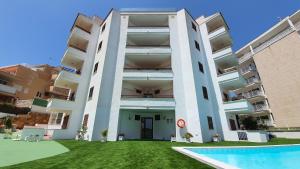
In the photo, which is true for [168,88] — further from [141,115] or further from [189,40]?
[189,40]

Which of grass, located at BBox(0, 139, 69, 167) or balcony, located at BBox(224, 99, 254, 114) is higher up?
balcony, located at BBox(224, 99, 254, 114)

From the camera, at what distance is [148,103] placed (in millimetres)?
18828

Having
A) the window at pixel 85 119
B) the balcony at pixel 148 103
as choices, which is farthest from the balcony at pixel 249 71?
the window at pixel 85 119

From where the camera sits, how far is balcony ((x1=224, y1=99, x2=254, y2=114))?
20.0 metres

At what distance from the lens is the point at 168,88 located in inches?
869

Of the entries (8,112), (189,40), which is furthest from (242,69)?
(8,112)

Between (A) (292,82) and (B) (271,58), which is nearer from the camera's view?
(A) (292,82)

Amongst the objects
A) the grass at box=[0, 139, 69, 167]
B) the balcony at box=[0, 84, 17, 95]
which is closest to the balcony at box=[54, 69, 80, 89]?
the grass at box=[0, 139, 69, 167]

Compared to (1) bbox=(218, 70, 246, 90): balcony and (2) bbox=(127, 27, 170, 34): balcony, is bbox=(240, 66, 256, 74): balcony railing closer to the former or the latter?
(1) bbox=(218, 70, 246, 90): balcony

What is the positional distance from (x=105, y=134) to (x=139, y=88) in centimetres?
865

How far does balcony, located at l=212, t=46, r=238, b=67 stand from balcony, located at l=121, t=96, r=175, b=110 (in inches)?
438

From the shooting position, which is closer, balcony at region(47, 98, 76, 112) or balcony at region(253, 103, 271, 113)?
balcony at region(47, 98, 76, 112)

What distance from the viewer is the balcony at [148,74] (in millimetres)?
20141

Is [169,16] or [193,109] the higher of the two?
[169,16]
